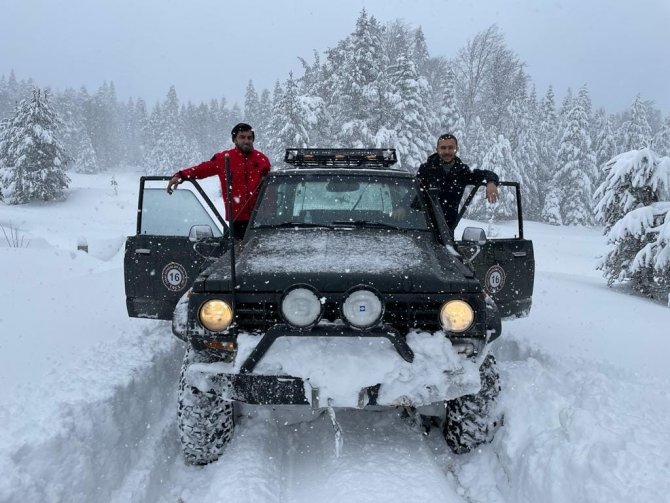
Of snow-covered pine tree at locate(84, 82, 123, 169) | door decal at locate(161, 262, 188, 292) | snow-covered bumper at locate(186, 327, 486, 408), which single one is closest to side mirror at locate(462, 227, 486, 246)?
snow-covered bumper at locate(186, 327, 486, 408)

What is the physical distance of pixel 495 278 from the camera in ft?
15.8

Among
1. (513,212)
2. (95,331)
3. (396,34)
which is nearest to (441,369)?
(95,331)

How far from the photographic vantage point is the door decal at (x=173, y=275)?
4.75 m

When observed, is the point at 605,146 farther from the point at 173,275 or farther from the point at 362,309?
the point at 362,309

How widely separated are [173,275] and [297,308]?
2.11m

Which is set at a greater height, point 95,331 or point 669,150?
point 669,150

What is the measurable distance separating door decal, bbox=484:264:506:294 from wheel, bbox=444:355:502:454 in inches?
53.5

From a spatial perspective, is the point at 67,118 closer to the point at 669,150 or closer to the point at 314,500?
the point at 669,150

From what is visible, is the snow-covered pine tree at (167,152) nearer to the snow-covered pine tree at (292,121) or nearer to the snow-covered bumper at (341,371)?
the snow-covered pine tree at (292,121)

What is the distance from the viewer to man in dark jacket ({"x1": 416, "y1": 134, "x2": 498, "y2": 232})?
19.2 ft

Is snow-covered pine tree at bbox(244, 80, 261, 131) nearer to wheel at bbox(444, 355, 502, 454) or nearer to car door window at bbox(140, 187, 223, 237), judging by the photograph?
car door window at bbox(140, 187, 223, 237)

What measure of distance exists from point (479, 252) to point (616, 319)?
9.83ft

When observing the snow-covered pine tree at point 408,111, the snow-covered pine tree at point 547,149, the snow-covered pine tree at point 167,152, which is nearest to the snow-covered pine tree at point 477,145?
the snow-covered pine tree at point 547,149

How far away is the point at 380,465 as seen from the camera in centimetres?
333
